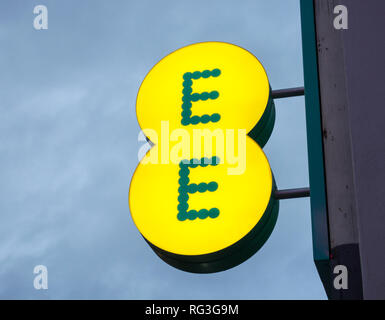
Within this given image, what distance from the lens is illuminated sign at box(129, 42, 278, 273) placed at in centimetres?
454

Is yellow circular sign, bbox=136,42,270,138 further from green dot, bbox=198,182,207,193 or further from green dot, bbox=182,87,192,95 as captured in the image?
green dot, bbox=198,182,207,193

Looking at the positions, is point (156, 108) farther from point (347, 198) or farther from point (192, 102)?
point (347, 198)

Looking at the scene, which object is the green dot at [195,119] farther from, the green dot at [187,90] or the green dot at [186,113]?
the green dot at [187,90]

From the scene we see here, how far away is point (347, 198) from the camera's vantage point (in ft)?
13.4

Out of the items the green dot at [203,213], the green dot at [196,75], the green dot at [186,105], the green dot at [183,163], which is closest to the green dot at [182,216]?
the green dot at [203,213]

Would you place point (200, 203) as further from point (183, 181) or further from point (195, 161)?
point (195, 161)

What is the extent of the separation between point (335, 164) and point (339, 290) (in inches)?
36.5

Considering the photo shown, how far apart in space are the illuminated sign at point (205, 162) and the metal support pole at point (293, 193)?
0.09 meters

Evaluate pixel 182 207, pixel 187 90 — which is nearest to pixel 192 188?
pixel 182 207

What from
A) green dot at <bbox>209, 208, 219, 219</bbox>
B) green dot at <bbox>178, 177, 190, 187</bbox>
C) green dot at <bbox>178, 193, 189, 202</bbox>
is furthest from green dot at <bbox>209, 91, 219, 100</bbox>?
green dot at <bbox>209, 208, 219, 219</bbox>

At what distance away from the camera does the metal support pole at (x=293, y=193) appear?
4684 mm

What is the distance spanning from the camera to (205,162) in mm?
5004

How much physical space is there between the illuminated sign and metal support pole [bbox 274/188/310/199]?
0.30 ft
